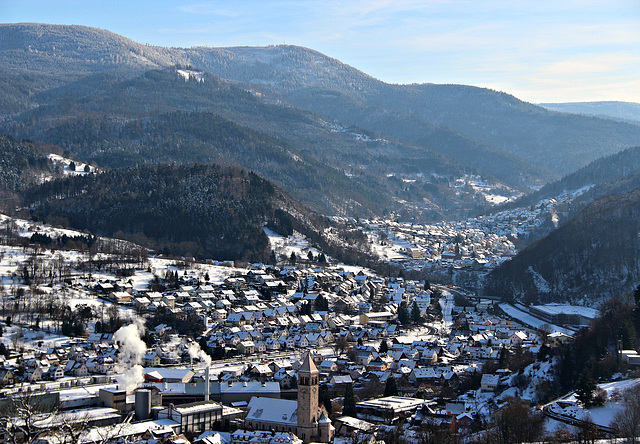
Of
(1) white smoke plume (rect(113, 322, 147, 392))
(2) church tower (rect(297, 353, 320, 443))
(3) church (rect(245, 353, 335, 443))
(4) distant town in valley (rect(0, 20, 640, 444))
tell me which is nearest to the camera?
(2) church tower (rect(297, 353, 320, 443))

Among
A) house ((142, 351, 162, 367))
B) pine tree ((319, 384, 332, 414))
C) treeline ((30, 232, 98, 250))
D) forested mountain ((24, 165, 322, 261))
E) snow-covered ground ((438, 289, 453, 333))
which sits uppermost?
forested mountain ((24, 165, 322, 261))

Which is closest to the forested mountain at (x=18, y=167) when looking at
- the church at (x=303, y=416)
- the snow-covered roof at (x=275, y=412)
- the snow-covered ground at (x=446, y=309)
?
the snow-covered ground at (x=446, y=309)

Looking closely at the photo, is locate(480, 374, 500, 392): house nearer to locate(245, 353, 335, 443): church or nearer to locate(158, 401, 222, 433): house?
locate(245, 353, 335, 443): church

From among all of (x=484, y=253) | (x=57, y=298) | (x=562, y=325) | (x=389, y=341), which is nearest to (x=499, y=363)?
(x=389, y=341)

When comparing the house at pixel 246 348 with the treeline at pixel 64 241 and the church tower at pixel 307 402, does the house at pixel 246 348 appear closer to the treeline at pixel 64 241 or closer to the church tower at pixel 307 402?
the church tower at pixel 307 402

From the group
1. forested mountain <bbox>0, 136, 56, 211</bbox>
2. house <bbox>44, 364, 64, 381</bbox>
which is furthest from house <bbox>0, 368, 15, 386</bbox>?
forested mountain <bbox>0, 136, 56, 211</bbox>

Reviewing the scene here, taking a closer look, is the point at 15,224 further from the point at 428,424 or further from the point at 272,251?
the point at 428,424

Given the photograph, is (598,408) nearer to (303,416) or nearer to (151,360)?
(303,416)
